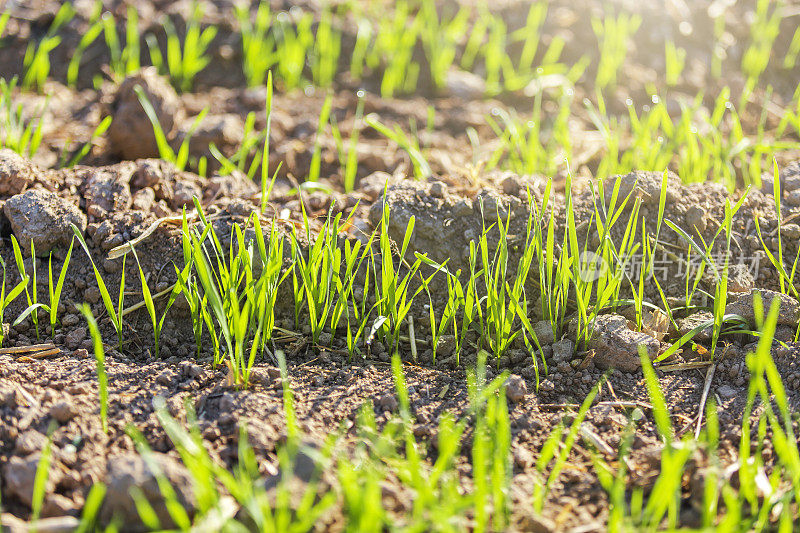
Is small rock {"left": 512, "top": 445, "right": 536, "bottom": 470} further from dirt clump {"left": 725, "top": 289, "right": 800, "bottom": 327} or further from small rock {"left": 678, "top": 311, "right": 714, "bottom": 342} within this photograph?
dirt clump {"left": 725, "top": 289, "right": 800, "bottom": 327}

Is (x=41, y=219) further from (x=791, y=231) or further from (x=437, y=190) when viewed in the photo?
(x=791, y=231)

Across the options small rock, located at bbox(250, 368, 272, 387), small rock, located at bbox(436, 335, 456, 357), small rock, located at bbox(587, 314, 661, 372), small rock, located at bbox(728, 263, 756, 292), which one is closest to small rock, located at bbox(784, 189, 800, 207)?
small rock, located at bbox(728, 263, 756, 292)

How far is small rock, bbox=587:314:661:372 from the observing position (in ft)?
5.71

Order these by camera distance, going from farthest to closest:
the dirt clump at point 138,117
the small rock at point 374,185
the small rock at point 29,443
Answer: the dirt clump at point 138,117 < the small rock at point 374,185 < the small rock at point 29,443

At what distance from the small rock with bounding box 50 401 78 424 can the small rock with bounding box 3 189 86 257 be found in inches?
27.1

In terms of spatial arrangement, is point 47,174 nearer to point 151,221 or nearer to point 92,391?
point 151,221

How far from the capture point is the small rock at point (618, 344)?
5.71 ft

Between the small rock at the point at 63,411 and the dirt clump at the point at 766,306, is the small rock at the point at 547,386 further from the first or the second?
the small rock at the point at 63,411

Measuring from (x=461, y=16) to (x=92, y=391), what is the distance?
2598mm

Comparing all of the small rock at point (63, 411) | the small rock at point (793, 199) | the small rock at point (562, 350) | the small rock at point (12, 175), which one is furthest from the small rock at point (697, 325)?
the small rock at point (12, 175)

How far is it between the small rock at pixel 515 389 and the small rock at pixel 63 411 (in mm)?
922

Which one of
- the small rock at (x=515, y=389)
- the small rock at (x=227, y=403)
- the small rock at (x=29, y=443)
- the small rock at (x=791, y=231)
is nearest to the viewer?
the small rock at (x=29, y=443)

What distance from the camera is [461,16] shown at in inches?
135

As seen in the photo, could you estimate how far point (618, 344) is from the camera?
1.75m
